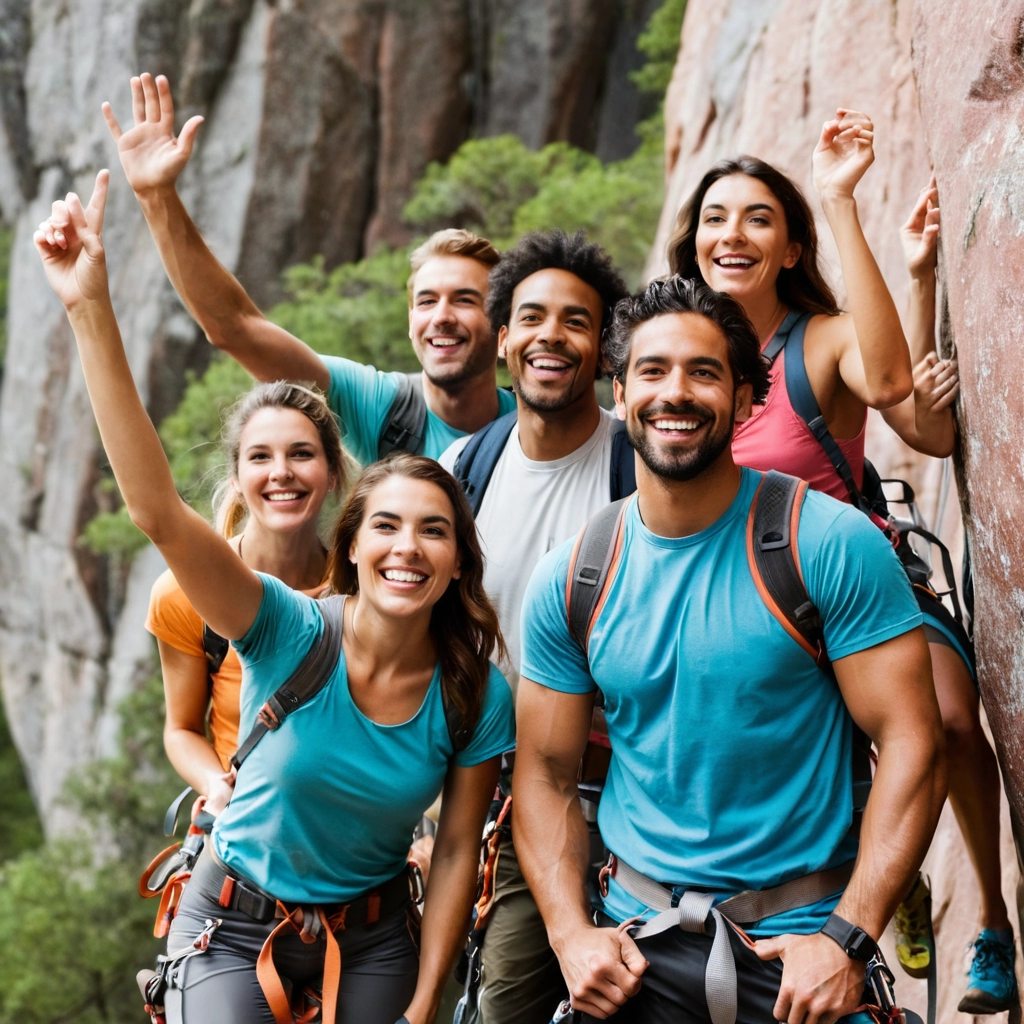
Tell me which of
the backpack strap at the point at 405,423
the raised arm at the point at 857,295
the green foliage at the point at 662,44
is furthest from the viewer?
the green foliage at the point at 662,44

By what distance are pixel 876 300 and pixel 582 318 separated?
3.24 feet

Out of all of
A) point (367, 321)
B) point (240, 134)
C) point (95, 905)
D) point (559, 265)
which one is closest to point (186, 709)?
point (559, 265)

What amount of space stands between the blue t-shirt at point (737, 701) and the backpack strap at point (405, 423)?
70.0 inches

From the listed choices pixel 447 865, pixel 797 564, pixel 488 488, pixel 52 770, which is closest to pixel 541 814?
pixel 447 865

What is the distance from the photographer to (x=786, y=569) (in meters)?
2.73

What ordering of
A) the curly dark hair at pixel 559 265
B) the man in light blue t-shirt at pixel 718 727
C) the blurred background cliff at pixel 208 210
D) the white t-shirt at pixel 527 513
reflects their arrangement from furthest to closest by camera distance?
the blurred background cliff at pixel 208 210 → the curly dark hair at pixel 559 265 → the white t-shirt at pixel 527 513 → the man in light blue t-shirt at pixel 718 727

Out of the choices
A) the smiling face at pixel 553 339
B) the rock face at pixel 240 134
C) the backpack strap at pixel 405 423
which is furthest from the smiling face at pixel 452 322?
the rock face at pixel 240 134

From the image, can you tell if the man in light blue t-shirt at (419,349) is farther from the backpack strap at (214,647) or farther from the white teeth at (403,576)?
the white teeth at (403,576)

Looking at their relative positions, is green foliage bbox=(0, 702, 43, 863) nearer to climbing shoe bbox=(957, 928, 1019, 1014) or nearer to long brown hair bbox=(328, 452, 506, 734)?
long brown hair bbox=(328, 452, 506, 734)

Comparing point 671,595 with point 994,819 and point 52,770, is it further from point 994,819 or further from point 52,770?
point 52,770

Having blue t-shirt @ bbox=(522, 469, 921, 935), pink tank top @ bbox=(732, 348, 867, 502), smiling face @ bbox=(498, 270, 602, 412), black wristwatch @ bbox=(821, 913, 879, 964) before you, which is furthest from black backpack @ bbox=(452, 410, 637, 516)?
black wristwatch @ bbox=(821, 913, 879, 964)

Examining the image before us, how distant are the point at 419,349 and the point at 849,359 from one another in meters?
1.75

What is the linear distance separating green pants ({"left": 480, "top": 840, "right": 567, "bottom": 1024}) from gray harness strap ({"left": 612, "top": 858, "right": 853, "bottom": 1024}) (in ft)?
2.83

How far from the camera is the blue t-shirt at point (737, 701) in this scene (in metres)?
2.71
